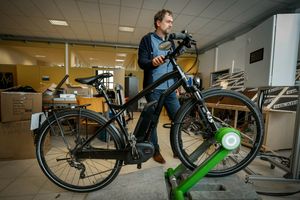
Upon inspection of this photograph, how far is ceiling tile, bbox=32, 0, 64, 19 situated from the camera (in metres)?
3.37

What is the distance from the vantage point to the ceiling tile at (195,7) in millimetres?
3264

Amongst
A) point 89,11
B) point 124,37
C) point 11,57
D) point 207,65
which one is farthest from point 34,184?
Result: point 11,57

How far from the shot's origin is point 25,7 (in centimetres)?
361

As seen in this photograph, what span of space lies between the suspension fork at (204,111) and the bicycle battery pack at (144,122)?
292mm

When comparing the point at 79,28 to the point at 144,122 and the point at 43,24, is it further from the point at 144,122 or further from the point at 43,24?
the point at 144,122

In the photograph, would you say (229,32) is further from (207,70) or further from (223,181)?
(223,181)

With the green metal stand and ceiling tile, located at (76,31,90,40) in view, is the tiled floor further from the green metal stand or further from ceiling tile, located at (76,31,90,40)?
ceiling tile, located at (76,31,90,40)

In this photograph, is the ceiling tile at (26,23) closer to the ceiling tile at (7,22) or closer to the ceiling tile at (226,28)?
the ceiling tile at (7,22)

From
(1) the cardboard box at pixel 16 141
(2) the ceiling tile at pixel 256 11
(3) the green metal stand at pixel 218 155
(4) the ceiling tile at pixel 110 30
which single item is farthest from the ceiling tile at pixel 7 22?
(2) the ceiling tile at pixel 256 11

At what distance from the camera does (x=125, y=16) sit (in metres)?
3.96

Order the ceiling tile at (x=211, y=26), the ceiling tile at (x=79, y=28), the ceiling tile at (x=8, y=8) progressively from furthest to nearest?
1. the ceiling tile at (x=79, y=28)
2. the ceiling tile at (x=211, y=26)
3. the ceiling tile at (x=8, y=8)

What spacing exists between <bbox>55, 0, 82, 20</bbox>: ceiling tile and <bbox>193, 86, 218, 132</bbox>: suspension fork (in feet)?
11.8

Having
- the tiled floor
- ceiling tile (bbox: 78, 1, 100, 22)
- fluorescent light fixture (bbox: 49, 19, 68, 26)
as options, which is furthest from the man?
fluorescent light fixture (bbox: 49, 19, 68, 26)

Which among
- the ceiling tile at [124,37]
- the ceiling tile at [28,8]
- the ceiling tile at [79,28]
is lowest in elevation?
the ceiling tile at [28,8]
